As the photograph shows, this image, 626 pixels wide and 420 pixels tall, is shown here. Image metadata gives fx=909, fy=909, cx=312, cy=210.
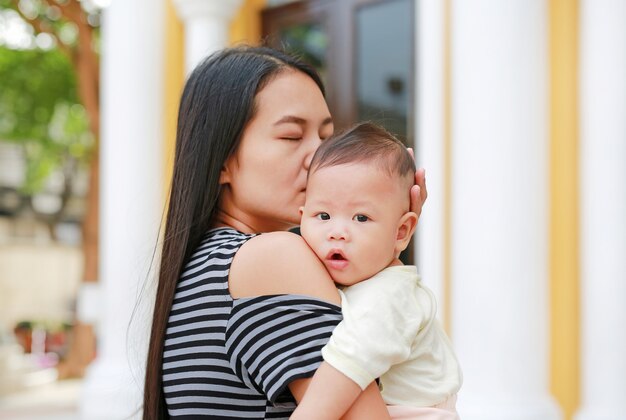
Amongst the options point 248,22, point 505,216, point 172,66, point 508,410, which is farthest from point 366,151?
point 248,22

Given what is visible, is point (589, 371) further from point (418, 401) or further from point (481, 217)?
point (418, 401)

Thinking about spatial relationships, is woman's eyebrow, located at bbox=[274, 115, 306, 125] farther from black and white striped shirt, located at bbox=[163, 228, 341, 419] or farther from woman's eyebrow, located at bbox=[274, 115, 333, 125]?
black and white striped shirt, located at bbox=[163, 228, 341, 419]

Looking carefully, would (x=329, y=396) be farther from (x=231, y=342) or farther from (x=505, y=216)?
(x=505, y=216)

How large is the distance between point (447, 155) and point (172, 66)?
2.75 metres

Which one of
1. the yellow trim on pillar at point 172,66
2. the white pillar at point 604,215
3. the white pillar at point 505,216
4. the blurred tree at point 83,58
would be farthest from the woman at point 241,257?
the blurred tree at point 83,58

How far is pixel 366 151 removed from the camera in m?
1.59

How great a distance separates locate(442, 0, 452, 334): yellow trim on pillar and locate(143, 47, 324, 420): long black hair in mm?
3822

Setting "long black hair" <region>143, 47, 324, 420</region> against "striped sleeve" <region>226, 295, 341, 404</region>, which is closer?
"striped sleeve" <region>226, 295, 341, 404</region>

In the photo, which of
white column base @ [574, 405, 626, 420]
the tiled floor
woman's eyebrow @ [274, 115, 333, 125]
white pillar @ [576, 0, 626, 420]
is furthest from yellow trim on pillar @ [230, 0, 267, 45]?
woman's eyebrow @ [274, 115, 333, 125]

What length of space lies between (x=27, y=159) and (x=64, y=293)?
773 centimetres

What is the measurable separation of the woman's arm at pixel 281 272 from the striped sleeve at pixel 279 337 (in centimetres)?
2

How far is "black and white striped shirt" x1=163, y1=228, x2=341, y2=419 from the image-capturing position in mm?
1475

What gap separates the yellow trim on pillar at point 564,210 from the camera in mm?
5227

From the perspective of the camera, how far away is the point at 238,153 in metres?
1.80
